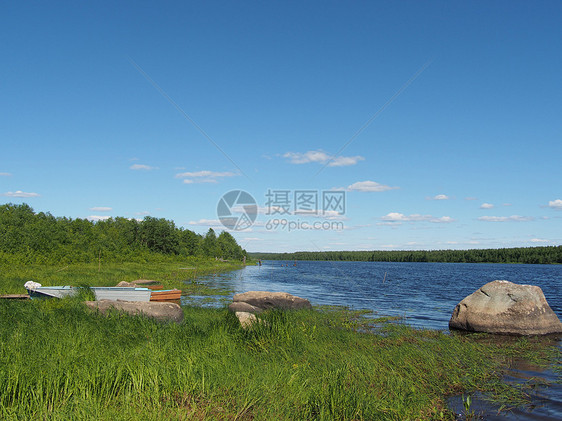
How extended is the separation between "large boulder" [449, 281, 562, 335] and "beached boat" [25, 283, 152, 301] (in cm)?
1438

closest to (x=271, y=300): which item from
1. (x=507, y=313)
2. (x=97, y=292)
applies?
(x=97, y=292)

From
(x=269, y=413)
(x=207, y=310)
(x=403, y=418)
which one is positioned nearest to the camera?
(x=269, y=413)

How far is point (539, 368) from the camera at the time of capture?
35.4 feet

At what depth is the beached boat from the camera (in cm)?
1805

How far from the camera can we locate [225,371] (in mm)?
7164

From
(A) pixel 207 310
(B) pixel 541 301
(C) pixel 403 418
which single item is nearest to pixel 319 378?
(C) pixel 403 418

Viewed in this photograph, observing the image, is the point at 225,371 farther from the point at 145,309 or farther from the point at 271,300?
the point at 271,300

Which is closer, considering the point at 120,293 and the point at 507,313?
the point at 507,313

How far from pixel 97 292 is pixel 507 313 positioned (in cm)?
1753

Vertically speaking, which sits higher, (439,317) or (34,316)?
(34,316)

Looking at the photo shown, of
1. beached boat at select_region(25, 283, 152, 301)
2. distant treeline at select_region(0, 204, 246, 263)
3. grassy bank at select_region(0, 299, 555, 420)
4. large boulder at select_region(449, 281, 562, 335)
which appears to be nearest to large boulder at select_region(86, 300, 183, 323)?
grassy bank at select_region(0, 299, 555, 420)

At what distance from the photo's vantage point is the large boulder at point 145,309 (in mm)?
13281

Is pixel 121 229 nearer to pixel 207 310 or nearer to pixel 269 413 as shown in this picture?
pixel 207 310

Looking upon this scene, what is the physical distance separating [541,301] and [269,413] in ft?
49.4
